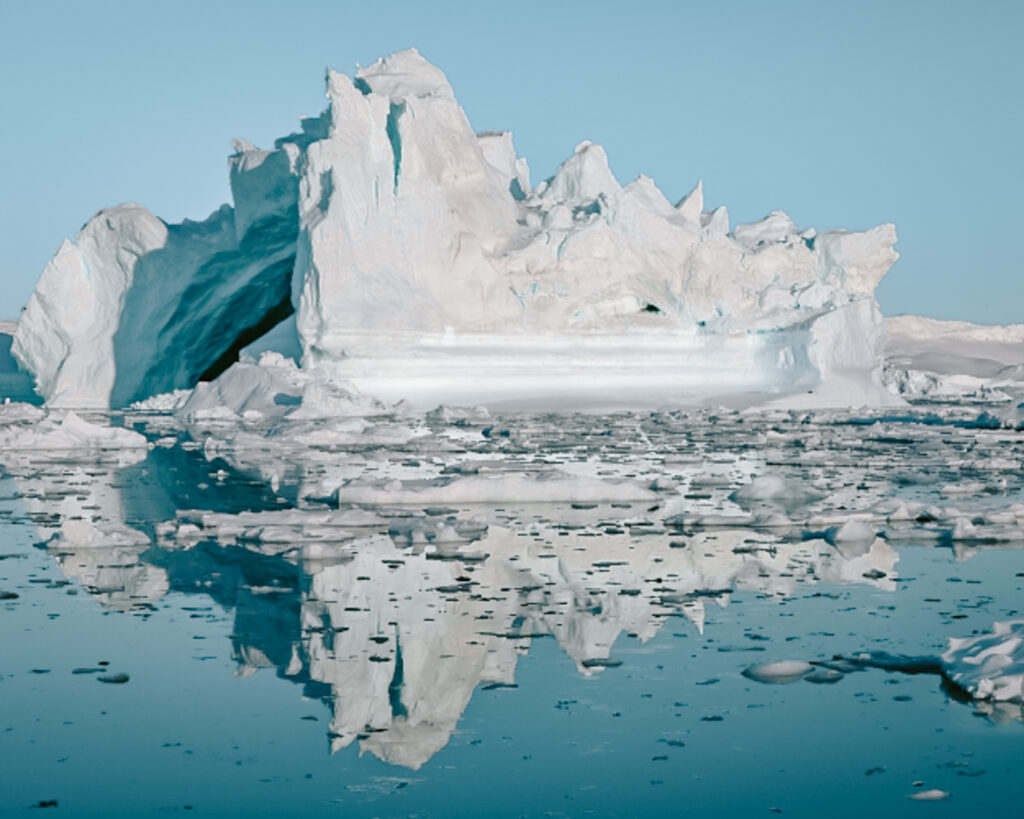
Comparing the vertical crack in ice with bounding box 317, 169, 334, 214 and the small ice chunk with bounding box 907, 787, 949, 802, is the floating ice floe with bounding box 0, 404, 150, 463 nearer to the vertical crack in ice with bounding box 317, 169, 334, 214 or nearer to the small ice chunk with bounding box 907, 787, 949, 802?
the vertical crack in ice with bounding box 317, 169, 334, 214

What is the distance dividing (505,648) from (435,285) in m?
18.8

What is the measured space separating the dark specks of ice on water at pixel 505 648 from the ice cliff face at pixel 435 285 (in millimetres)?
13062

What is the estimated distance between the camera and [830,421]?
61.0 ft

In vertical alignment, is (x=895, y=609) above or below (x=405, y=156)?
below

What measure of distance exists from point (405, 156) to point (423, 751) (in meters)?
19.5

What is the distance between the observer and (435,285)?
22.6m

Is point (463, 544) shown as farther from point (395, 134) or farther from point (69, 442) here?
point (395, 134)

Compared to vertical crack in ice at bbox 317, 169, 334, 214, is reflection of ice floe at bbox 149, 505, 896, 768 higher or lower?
lower

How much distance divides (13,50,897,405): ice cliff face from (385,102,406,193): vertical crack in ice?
61 mm

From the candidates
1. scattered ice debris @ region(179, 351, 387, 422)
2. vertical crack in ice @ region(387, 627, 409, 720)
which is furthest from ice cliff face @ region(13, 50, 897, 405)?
vertical crack in ice @ region(387, 627, 409, 720)

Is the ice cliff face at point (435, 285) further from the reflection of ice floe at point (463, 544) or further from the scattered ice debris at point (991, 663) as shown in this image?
the scattered ice debris at point (991, 663)

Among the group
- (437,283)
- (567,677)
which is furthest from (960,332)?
(567,677)

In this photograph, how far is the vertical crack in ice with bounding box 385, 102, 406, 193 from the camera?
71.5ft

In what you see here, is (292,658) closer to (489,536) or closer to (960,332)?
(489,536)
